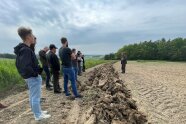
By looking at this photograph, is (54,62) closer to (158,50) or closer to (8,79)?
(8,79)

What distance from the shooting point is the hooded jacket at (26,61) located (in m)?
7.70

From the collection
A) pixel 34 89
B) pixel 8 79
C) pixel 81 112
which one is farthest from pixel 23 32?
pixel 8 79

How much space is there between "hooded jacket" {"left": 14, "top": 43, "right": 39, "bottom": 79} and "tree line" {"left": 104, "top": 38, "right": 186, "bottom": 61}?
267 feet

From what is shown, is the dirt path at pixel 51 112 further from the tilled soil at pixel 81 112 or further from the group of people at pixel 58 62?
the group of people at pixel 58 62

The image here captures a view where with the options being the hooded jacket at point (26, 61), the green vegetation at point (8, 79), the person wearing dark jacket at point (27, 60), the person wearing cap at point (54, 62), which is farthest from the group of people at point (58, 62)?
the hooded jacket at point (26, 61)

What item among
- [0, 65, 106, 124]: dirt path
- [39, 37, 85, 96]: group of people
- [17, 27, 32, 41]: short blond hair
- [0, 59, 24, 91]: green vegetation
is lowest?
[0, 65, 106, 124]: dirt path

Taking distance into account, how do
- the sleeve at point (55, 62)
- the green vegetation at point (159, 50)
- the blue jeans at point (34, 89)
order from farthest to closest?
1. the green vegetation at point (159, 50)
2. the sleeve at point (55, 62)
3. the blue jeans at point (34, 89)

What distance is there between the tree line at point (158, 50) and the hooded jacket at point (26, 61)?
81.2 m

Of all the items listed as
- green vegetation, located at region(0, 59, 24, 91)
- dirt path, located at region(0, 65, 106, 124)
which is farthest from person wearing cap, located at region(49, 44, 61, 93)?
green vegetation, located at region(0, 59, 24, 91)

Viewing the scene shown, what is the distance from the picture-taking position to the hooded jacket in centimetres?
Answer: 770

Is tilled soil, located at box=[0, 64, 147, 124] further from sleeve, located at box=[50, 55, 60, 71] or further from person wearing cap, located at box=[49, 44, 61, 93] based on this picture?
sleeve, located at box=[50, 55, 60, 71]

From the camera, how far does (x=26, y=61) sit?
7703 mm

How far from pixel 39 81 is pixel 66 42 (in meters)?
3.81

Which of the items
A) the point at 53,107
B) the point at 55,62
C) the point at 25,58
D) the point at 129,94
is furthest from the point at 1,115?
the point at 129,94
